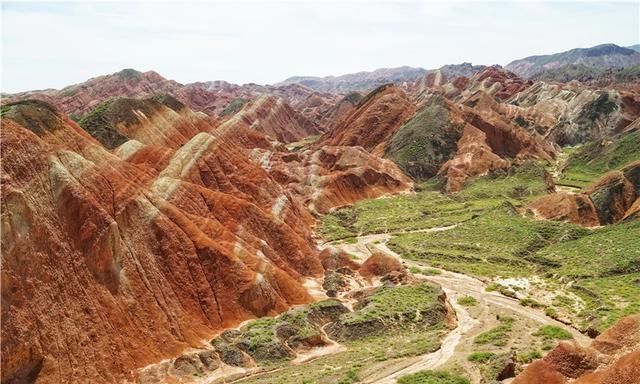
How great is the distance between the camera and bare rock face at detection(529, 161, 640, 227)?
262ft

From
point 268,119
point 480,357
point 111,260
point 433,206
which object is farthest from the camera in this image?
point 268,119

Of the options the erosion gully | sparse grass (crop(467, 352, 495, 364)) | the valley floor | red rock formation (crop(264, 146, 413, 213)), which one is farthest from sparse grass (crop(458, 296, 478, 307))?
red rock formation (crop(264, 146, 413, 213))

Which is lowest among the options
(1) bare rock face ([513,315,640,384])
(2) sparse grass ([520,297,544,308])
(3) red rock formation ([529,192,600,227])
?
(2) sparse grass ([520,297,544,308])

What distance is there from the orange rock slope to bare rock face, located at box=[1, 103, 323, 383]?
0.09 m

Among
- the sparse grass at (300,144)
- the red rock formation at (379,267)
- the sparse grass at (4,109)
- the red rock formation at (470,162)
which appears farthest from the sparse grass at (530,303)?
the sparse grass at (300,144)

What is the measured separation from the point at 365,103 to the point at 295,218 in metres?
88.7

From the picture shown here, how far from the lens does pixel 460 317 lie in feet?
164

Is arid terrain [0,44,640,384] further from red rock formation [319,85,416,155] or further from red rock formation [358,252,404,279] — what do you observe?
red rock formation [319,85,416,155]

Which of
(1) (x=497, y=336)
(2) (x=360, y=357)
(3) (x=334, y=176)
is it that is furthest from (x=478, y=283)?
(3) (x=334, y=176)

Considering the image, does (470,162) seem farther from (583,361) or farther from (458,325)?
(583,361)

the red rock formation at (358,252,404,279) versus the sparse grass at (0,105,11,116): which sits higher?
the sparse grass at (0,105,11,116)

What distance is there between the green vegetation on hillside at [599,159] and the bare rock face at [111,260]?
75.7m

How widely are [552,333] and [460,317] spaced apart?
860 centimetres

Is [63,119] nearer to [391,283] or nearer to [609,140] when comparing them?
[391,283]
